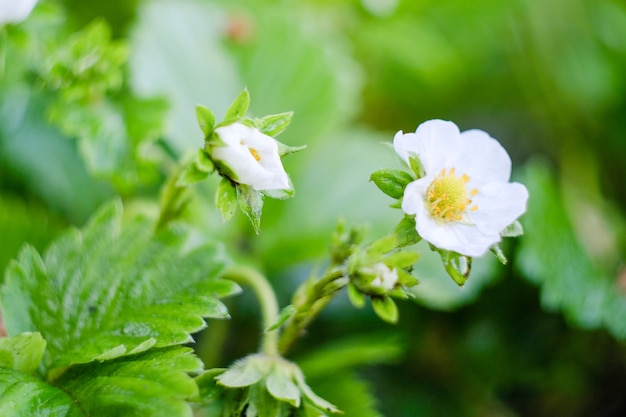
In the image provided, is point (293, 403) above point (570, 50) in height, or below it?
above

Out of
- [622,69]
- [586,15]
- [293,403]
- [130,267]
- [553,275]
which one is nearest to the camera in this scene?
[293,403]

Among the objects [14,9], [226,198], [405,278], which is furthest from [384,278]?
[14,9]

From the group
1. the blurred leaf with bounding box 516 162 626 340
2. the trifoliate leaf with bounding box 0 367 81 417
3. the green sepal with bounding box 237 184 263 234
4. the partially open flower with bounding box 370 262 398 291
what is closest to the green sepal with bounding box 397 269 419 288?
the partially open flower with bounding box 370 262 398 291

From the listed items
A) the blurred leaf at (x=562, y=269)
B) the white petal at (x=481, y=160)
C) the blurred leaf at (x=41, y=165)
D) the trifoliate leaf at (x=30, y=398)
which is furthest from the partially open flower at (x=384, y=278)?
the blurred leaf at (x=41, y=165)

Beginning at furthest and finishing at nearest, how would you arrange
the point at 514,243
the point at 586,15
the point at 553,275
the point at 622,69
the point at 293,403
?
the point at 586,15, the point at 622,69, the point at 514,243, the point at 553,275, the point at 293,403

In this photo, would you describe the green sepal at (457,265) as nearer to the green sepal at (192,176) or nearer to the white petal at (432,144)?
the white petal at (432,144)

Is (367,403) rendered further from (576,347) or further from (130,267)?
(576,347)

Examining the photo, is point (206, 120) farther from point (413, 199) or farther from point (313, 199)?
point (313, 199)

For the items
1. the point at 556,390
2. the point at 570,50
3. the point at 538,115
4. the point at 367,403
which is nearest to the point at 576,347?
the point at 556,390
